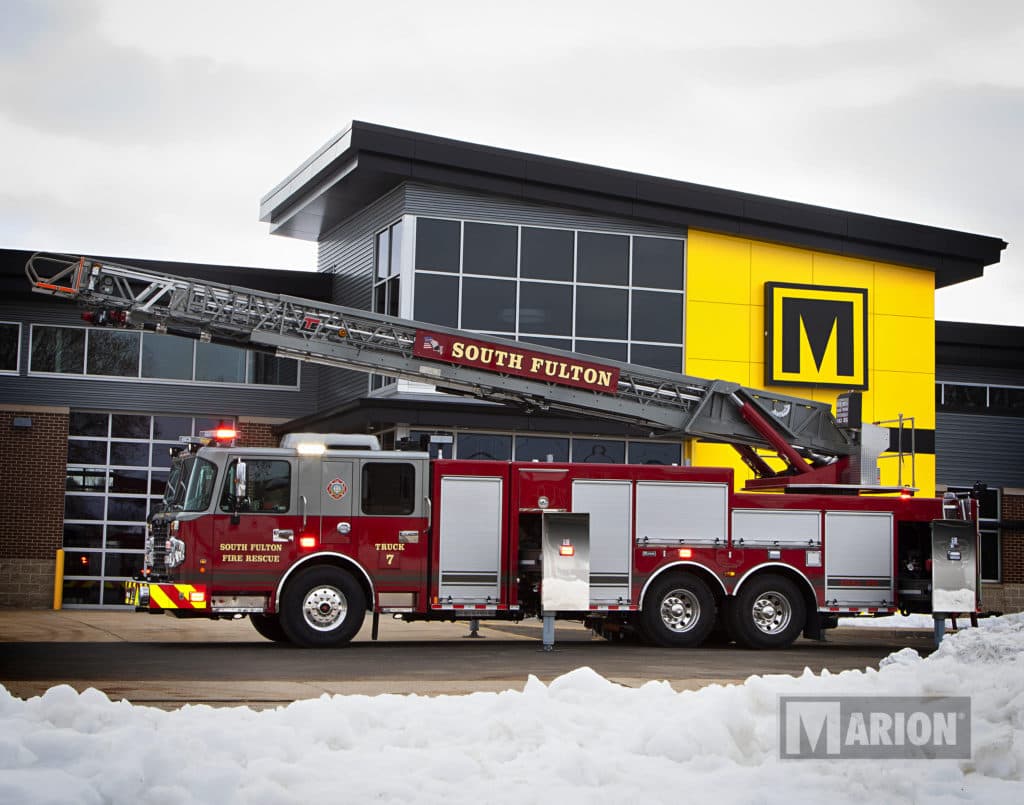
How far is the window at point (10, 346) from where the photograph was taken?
1121 inches

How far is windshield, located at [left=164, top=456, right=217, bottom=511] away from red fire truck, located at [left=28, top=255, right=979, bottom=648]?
3cm

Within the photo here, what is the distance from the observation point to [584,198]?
27.1 meters

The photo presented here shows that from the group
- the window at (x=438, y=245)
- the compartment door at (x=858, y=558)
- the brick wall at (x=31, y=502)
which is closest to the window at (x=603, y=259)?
the window at (x=438, y=245)

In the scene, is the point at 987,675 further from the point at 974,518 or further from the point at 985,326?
the point at 985,326

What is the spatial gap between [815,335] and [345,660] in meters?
16.1

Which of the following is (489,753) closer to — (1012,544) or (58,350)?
(58,350)

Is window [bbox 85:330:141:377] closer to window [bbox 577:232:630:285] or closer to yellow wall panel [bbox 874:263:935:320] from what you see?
window [bbox 577:232:630:285]

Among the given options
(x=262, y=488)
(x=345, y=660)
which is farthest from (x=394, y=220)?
(x=345, y=660)

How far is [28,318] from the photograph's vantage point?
28.6m

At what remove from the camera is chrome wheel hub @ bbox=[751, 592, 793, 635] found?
18.5m

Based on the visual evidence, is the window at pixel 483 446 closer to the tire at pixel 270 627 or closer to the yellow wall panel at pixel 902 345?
the tire at pixel 270 627

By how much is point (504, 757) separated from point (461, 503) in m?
10.1

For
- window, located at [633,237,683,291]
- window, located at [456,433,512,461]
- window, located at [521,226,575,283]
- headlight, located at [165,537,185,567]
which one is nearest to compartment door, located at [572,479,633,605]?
headlight, located at [165,537,185,567]

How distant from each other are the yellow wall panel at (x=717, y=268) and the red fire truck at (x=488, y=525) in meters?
7.98
